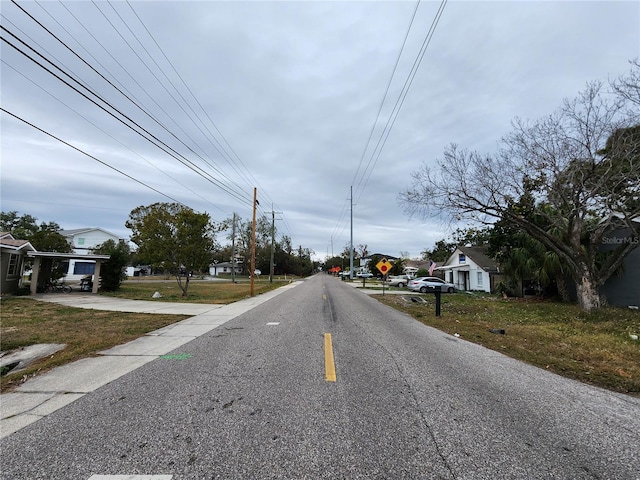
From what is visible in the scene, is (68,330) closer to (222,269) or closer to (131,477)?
(131,477)

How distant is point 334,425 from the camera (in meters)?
3.24

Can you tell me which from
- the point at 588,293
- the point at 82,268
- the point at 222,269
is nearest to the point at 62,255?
the point at 588,293

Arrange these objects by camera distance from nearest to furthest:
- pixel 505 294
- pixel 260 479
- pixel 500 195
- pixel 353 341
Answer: pixel 260 479
pixel 353 341
pixel 500 195
pixel 505 294

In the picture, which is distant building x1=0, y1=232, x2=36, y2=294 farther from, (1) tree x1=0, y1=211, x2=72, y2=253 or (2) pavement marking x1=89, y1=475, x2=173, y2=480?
(2) pavement marking x1=89, y1=475, x2=173, y2=480

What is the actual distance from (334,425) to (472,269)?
33729 mm

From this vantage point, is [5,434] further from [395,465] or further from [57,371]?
[395,465]

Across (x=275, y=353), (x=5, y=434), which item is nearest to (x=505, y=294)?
(x=275, y=353)

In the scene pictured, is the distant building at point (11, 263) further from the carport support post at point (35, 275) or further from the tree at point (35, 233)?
the tree at point (35, 233)

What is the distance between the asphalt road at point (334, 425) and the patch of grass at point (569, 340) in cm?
92

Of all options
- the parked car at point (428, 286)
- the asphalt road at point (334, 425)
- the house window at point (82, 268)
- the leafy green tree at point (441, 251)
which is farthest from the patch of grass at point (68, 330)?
the leafy green tree at point (441, 251)

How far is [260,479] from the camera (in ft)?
7.91

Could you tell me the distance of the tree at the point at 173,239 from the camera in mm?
21453

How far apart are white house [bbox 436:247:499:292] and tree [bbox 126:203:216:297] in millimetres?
22583

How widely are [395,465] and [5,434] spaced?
370 centimetres
